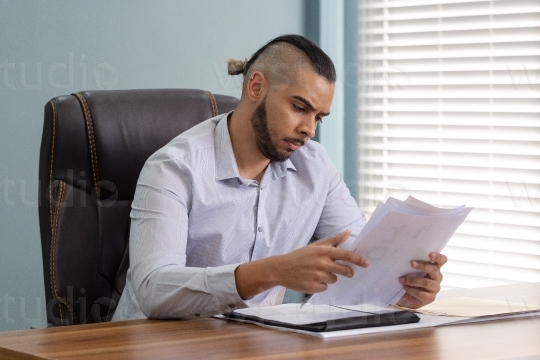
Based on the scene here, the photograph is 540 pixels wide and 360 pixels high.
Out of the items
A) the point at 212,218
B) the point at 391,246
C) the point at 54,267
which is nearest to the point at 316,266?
the point at 391,246

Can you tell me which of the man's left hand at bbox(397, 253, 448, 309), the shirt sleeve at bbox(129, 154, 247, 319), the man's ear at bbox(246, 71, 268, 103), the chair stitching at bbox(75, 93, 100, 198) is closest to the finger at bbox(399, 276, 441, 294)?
the man's left hand at bbox(397, 253, 448, 309)

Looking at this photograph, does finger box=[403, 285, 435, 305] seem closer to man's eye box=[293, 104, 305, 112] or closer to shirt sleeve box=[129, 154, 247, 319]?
shirt sleeve box=[129, 154, 247, 319]

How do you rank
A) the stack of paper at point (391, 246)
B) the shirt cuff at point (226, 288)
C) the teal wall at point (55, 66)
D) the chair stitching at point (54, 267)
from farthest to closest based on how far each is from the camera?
1. the teal wall at point (55, 66)
2. the chair stitching at point (54, 267)
3. the shirt cuff at point (226, 288)
4. the stack of paper at point (391, 246)

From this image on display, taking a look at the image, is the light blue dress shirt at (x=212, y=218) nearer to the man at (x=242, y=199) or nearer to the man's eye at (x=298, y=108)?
the man at (x=242, y=199)

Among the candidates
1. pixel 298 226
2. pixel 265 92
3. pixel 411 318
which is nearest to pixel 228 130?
pixel 265 92

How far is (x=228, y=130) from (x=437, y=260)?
0.69 metres

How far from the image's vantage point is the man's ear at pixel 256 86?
6.56ft

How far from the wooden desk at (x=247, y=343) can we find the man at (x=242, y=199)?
0.10 m

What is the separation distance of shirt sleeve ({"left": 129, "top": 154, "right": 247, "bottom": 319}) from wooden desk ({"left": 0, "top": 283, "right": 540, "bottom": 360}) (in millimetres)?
53

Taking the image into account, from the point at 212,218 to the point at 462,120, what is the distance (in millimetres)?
1373

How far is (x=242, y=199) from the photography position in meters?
1.94

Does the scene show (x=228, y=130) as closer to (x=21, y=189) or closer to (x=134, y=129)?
(x=134, y=129)

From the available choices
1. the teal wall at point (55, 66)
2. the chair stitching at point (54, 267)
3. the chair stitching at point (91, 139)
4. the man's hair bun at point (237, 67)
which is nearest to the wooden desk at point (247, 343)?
the chair stitching at point (54, 267)

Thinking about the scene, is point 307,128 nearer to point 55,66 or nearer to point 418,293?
point 418,293
